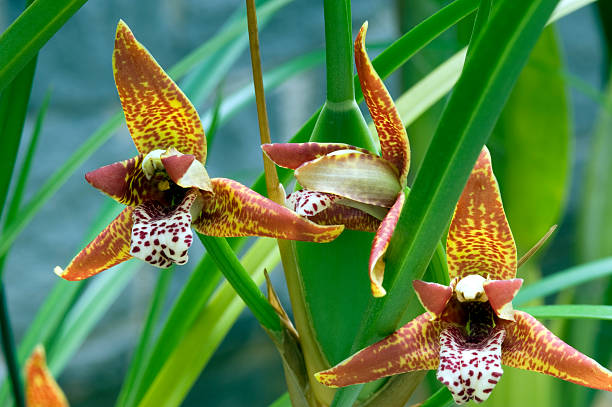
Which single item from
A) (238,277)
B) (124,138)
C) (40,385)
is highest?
(124,138)

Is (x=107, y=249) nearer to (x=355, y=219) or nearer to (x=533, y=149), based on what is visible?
(x=355, y=219)

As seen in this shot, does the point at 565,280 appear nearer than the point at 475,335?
No

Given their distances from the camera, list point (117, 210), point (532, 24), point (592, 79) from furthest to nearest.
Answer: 1. point (592, 79)
2. point (117, 210)
3. point (532, 24)

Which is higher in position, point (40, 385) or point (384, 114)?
point (384, 114)

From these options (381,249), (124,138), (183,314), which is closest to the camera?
(381,249)

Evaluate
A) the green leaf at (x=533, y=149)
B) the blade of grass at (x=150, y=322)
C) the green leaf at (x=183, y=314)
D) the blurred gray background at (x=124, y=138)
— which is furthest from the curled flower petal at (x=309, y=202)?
the blurred gray background at (x=124, y=138)

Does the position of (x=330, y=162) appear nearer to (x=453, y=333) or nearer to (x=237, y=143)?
(x=453, y=333)

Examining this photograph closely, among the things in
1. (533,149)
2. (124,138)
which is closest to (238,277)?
(533,149)

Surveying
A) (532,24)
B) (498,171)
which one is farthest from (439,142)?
(498,171)
